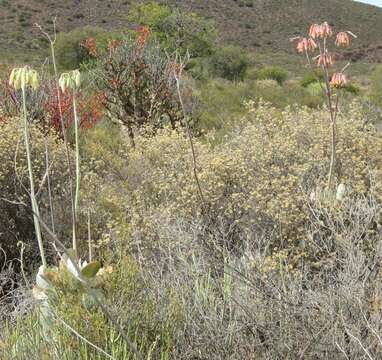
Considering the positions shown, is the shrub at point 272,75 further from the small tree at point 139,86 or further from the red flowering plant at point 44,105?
the red flowering plant at point 44,105

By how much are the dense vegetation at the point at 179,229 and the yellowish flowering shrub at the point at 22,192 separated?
2 centimetres

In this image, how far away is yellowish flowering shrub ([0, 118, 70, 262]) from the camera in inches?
222

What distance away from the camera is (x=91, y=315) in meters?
2.79

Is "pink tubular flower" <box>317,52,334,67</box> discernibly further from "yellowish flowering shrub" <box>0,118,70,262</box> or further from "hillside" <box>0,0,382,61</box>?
"hillside" <box>0,0,382,61</box>

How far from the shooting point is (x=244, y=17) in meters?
49.9

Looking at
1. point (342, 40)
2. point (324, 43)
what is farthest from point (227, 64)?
point (324, 43)

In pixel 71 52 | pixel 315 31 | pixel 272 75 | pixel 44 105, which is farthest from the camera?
pixel 272 75

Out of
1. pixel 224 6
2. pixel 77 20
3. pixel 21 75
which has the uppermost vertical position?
pixel 21 75

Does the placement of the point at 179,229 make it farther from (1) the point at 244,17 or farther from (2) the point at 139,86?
(1) the point at 244,17

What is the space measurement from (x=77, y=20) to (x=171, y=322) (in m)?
41.5

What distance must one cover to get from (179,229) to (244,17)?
47.7m

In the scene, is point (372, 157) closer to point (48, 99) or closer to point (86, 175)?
point (86, 175)

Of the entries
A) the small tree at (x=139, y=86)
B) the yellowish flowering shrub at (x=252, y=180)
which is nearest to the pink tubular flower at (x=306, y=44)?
the yellowish flowering shrub at (x=252, y=180)

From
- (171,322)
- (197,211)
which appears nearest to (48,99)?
(197,211)
